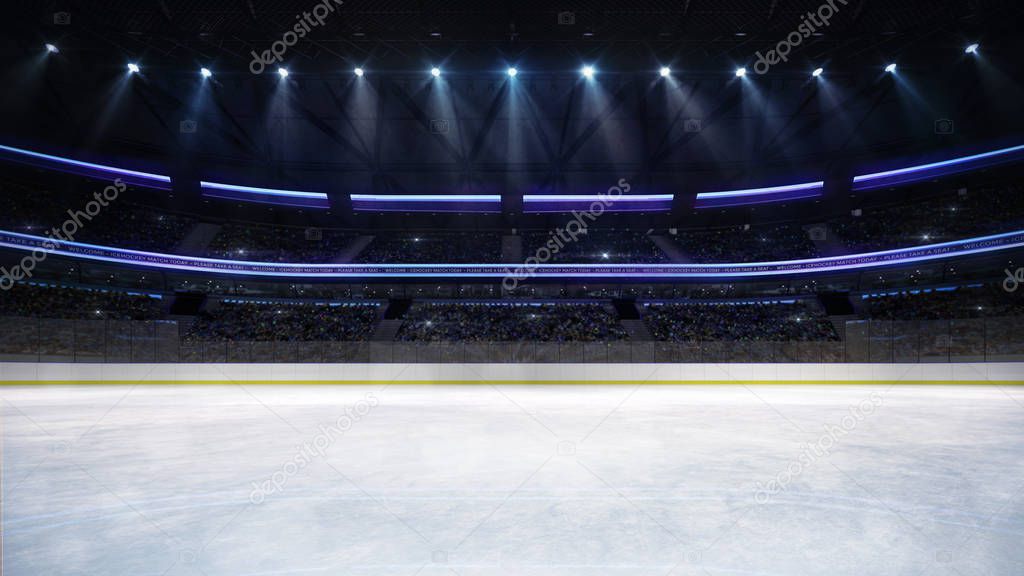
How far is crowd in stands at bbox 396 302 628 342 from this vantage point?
37.0m

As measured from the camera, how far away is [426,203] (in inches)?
1549

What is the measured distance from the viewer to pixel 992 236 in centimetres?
3103

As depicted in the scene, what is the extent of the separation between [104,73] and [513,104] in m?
17.2

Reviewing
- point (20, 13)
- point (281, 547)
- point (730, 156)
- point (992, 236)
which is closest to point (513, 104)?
point (730, 156)

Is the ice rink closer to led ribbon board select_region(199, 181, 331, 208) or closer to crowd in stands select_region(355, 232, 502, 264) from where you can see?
led ribbon board select_region(199, 181, 331, 208)

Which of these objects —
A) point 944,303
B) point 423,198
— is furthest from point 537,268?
point 944,303

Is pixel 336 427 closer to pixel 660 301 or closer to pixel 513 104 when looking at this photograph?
pixel 513 104
